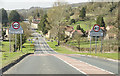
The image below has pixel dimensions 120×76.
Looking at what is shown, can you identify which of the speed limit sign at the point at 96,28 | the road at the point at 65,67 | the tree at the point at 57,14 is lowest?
the road at the point at 65,67

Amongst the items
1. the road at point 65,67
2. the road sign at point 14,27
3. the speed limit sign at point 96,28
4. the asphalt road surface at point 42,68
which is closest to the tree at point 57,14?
the speed limit sign at point 96,28

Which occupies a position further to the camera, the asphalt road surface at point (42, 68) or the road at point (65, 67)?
the road at point (65, 67)

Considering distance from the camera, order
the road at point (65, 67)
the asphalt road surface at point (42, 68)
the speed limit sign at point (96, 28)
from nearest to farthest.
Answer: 1. the asphalt road surface at point (42, 68)
2. the road at point (65, 67)
3. the speed limit sign at point (96, 28)

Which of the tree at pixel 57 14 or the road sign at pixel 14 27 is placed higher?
the tree at pixel 57 14

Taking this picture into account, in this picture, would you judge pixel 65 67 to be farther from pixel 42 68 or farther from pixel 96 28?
pixel 96 28

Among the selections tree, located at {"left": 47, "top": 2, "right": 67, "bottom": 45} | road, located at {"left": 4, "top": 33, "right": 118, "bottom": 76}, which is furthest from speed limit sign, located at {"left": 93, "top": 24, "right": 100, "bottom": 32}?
tree, located at {"left": 47, "top": 2, "right": 67, "bottom": 45}

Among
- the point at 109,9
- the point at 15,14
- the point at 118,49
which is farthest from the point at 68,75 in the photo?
the point at 15,14

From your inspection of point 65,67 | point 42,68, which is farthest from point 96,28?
point 42,68

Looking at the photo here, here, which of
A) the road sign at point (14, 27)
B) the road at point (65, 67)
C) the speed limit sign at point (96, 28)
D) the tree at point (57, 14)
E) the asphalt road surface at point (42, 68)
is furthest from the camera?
the tree at point (57, 14)

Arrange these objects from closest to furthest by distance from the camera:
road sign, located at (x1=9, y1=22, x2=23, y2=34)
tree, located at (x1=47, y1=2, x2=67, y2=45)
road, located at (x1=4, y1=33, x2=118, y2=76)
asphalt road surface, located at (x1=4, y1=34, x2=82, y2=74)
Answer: asphalt road surface, located at (x1=4, y1=34, x2=82, y2=74), road, located at (x1=4, y1=33, x2=118, y2=76), road sign, located at (x1=9, y1=22, x2=23, y2=34), tree, located at (x1=47, y1=2, x2=67, y2=45)

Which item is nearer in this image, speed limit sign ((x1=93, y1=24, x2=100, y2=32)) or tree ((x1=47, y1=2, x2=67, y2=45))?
speed limit sign ((x1=93, y1=24, x2=100, y2=32))

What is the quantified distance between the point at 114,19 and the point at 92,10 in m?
122

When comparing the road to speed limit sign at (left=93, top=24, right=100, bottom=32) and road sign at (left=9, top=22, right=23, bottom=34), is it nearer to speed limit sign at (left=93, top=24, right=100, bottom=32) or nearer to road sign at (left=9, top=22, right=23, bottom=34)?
road sign at (left=9, top=22, right=23, bottom=34)

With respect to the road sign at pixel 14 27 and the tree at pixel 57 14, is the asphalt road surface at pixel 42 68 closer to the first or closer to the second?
the road sign at pixel 14 27
